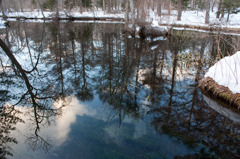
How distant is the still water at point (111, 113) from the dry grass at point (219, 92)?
0.32 metres

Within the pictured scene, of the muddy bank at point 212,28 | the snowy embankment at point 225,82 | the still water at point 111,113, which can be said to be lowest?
the still water at point 111,113

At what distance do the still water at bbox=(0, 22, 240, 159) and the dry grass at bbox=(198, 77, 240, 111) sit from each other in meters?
0.32

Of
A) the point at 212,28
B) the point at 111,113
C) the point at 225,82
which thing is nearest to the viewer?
the point at 111,113

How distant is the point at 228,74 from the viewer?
6.07 m

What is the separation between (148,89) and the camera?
690 cm

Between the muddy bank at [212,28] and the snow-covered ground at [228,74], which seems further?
the muddy bank at [212,28]

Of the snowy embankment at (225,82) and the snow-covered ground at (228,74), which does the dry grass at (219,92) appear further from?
the snow-covered ground at (228,74)

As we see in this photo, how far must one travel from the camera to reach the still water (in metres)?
4.01

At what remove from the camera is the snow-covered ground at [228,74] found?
5.67 metres

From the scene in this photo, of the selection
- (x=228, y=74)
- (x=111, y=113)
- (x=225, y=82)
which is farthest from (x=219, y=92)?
(x=111, y=113)

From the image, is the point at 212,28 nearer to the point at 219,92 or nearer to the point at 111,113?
the point at 219,92

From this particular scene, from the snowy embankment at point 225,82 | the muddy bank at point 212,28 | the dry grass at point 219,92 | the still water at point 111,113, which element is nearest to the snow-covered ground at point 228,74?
the snowy embankment at point 225,82

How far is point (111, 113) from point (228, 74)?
4.09 m

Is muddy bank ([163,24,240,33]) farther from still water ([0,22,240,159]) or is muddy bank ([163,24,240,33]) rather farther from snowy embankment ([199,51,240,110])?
snowy embankment ([199,51,240,110])
